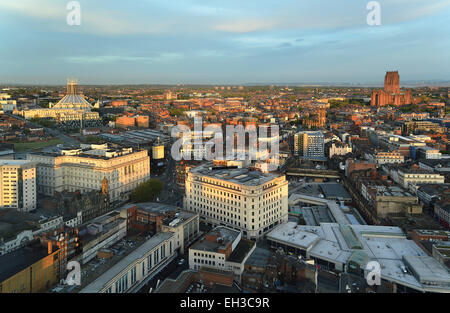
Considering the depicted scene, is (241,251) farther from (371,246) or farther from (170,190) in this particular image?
(170,190)

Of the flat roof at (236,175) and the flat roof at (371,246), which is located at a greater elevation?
the flat roof at (236,175)

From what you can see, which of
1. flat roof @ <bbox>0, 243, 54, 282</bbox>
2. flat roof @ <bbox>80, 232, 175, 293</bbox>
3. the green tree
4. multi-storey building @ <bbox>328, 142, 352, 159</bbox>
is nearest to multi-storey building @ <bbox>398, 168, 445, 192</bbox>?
multi-storey building @ <bbox>328, 142, 352, 159</bbox>

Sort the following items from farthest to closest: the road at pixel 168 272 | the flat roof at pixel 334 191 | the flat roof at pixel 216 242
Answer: the flat roof at pixel 334 191, the flat roof at pixel 216 242, the road at pixel 168 272

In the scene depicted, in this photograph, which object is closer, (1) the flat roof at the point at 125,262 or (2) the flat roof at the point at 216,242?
(1) the flat roof at the point at 125,262

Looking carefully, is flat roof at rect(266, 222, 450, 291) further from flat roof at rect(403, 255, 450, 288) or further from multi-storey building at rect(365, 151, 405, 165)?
multi-storey building at rect(365, 151, 405, 165)

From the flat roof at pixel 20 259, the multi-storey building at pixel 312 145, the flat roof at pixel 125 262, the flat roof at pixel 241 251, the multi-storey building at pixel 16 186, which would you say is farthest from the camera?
the multi-storey building at pixel 312 145

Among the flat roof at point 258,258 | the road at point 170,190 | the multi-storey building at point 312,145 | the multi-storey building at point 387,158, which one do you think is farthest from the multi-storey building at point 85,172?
the multi-storey building at point 387,158

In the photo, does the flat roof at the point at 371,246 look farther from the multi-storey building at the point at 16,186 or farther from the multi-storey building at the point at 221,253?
the multi-storey building at the point at 16,186
